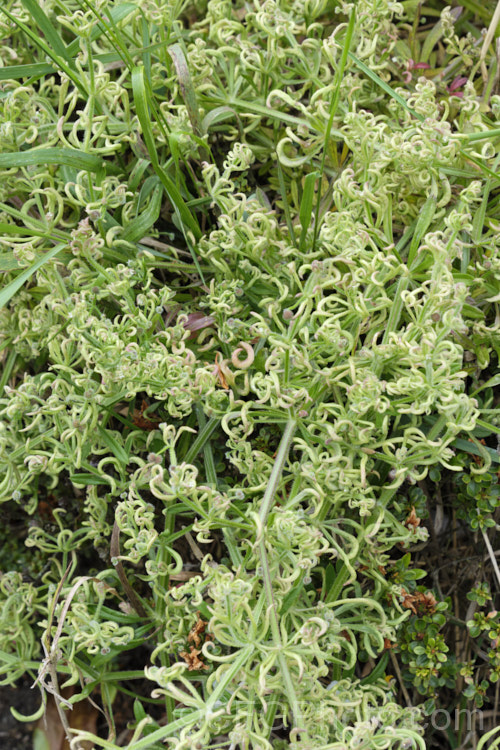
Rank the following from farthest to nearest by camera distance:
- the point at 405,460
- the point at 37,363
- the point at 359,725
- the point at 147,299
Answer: the point at 37,363 → the point at 147,299 → the point at 405,460 → the point at 359,725

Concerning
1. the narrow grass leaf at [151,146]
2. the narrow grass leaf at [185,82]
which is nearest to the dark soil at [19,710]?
the narrow grass leaf at [151,146]

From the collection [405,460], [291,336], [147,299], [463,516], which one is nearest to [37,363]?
[147,299]

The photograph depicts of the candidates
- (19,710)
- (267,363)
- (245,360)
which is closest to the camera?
(267,363)

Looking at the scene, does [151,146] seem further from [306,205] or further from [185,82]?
[306,205]

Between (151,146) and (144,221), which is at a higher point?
(151,146)

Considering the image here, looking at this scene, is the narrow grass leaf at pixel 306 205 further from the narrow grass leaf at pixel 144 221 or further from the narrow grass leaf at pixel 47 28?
the narrow grass leaf at pixel 47 28

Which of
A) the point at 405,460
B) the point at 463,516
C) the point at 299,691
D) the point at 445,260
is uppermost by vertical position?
the point at 445,260

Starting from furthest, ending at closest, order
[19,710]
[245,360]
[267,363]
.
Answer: [19,710] < [245,360] < [267,363]

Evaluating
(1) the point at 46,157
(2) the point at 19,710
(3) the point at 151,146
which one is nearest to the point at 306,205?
(3) the point at 151,146

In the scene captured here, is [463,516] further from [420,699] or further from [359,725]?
[359,725]
